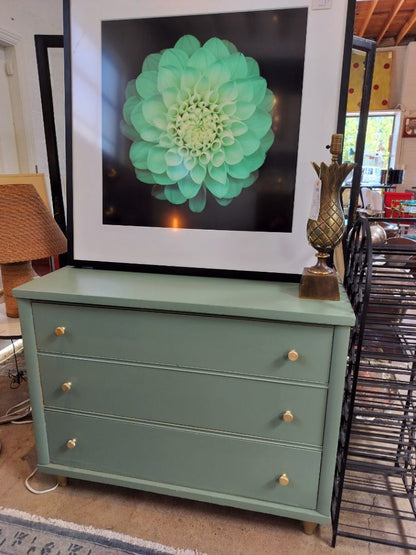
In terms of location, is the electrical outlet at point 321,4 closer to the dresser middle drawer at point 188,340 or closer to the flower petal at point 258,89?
the flower petal at point 258,89

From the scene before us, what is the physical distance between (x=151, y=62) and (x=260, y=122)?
16.7 inches

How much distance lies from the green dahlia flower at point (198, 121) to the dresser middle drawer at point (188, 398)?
589mm

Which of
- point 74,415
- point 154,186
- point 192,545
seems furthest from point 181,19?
point 192,545

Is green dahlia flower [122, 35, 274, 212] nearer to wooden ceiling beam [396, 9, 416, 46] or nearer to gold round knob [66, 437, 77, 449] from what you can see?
gold round knob [66, 437, 77, 449]

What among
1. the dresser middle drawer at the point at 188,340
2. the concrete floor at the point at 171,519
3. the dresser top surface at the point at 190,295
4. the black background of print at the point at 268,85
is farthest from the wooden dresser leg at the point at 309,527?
the black background of print at the point at 268,85

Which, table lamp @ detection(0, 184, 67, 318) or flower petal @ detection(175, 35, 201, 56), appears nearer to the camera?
flower petal @ detection(175, 35, 201, 56)

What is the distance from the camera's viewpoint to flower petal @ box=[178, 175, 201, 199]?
4.45 feet

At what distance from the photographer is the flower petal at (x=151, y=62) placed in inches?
51.5

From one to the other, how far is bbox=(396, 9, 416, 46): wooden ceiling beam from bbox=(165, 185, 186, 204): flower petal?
618 cm

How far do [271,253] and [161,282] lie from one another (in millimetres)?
383

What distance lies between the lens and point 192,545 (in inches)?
48.8

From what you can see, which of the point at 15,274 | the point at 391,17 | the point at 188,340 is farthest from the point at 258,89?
the point at 391,17

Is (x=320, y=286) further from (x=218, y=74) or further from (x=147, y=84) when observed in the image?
(x=147, y=84)

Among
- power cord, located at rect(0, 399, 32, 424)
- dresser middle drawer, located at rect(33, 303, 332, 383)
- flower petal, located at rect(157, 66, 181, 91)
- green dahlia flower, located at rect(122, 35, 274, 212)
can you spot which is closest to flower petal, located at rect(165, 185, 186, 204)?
green dahlia flower, located at rect(122, 35, 274, 212)
